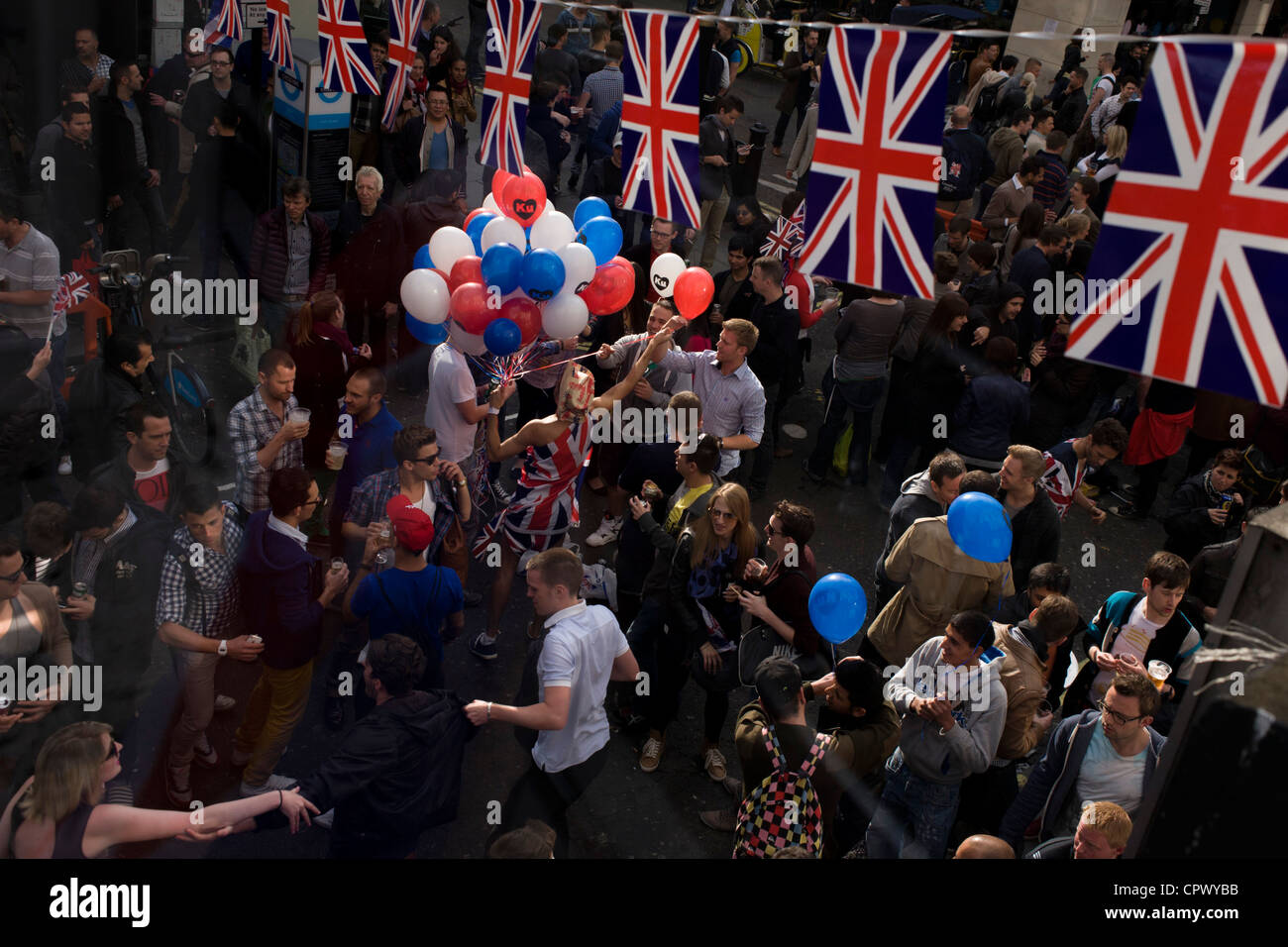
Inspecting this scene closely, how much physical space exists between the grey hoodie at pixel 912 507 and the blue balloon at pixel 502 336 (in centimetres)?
248

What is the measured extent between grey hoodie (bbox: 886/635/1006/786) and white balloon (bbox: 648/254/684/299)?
150 inches

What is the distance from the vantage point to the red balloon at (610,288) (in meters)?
7.25

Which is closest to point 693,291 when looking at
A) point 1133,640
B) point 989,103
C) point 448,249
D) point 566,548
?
point 448,249

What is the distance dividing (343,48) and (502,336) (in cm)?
406

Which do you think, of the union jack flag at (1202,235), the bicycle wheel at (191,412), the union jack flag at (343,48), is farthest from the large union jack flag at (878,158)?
the union jack flag at (343,48)

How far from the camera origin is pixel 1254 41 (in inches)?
158

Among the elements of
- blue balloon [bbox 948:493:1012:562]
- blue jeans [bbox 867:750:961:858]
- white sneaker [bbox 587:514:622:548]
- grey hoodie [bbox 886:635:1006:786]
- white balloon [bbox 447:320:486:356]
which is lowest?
white sneaker [bbox 587:514:622:548]

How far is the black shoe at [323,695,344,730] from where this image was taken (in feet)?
19.1

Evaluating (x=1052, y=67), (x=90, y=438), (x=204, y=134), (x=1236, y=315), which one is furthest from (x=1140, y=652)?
Result: (x=1052, y=67)

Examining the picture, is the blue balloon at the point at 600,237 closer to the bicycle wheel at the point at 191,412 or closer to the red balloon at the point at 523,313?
the red balloon at the point at 523,313

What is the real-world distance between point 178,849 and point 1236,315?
496cm

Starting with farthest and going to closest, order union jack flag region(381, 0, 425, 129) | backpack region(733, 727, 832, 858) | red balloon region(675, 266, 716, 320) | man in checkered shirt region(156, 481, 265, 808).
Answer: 1. union jack flag region(381, 0, 425, 129)
2. red balloon region(675, 266, 716, 320)
3. man in checkered shirt region(156, 481, 265, 808)
4. backpack region(733, 727, 832, 858)

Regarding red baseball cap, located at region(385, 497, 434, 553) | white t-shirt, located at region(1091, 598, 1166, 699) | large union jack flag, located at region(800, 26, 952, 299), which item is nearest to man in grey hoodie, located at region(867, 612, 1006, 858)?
white t-shirt, located at region(1091, 598, 1166, 699)

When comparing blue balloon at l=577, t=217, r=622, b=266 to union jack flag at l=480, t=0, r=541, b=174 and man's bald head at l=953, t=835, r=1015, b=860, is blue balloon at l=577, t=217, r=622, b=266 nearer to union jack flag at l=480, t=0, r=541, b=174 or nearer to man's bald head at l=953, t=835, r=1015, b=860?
union jack flag at l=480, t=0, r=541, b=174
